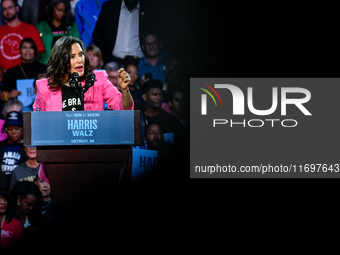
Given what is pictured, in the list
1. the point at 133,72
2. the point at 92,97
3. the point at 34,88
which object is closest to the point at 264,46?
the point at 133,72

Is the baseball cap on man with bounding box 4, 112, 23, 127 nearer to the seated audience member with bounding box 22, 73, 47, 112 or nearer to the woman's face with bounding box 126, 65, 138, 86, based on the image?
the seated audience member with bounding box 22, 73, 47, 112

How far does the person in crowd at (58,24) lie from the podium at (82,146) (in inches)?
80.8

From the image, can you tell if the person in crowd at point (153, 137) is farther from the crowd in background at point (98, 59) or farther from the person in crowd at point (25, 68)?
the person in crowd at point (25, 68)

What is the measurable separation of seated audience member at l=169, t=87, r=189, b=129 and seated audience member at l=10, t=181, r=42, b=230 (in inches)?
55.4

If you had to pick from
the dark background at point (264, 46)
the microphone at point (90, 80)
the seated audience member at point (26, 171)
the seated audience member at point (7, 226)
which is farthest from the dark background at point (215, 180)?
the seated audience member at point (26, 171)

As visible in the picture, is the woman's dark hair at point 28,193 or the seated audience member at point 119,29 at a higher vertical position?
the seated audience member at point 119,29

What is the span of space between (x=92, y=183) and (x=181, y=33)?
196cm

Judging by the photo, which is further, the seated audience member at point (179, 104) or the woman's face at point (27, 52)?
A: the woman's face at point (27, 52)

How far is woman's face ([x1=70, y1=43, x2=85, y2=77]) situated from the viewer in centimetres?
250

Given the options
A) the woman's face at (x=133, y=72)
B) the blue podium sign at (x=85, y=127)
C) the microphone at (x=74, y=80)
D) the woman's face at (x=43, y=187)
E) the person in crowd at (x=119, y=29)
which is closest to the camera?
the blue podium sign at (x=85, y=127)

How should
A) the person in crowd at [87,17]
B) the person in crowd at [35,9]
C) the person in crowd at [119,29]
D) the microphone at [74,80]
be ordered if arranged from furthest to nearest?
the person in crowd at [35,9], the person in crowd at [87,17], the person in crowd at [119,29], the microphone at [74,80]

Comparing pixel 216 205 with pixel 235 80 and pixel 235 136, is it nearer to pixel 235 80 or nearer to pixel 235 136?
pixel 235 136

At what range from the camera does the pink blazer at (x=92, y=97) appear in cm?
251

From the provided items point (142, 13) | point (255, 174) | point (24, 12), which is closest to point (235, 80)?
point (255, 174)
